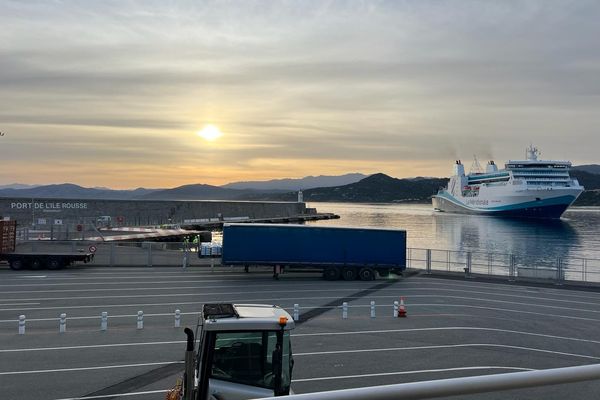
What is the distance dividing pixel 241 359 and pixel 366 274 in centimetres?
2794

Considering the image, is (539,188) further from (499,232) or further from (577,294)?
(577,294)

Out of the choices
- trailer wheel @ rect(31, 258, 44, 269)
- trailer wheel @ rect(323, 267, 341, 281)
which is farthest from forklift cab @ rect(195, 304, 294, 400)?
trailer wheel @ rect(31, 258, 44, 269)

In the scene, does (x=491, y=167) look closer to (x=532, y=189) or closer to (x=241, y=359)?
(x=532, y=189)

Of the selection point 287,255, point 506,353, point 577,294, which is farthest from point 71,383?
point 577,294

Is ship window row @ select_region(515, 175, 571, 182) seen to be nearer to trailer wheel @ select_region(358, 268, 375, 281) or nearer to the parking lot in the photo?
the parking lot

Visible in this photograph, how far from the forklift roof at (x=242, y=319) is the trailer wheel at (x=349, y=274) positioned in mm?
26609

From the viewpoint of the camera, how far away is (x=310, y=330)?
791 inches

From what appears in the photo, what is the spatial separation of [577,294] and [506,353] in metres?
16.8

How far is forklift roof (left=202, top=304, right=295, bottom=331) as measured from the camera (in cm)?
845

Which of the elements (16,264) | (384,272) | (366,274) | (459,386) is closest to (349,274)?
(366,274)

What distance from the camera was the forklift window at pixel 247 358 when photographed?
816 centimetres

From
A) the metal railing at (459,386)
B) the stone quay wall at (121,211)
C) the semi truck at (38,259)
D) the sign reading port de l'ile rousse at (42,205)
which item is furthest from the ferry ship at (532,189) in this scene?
the metal railing at (459,386)

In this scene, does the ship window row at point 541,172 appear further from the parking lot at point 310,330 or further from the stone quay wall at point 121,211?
the parking lot at point 310,330

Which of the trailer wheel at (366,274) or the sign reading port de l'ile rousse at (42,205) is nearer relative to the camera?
the trailer wheel at (366,274)
